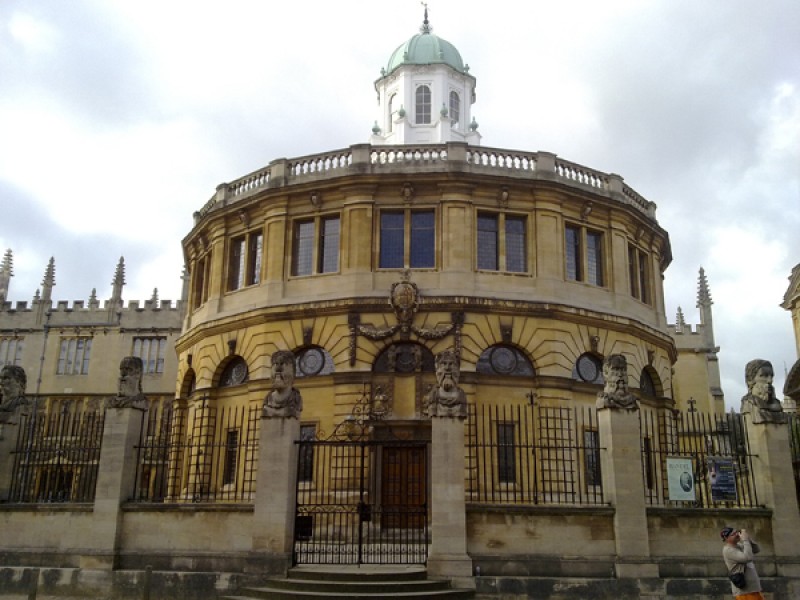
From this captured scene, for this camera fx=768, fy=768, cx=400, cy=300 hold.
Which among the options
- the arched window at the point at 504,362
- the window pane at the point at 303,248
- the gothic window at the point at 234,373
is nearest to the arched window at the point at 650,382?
the arched window at the point at 504,362

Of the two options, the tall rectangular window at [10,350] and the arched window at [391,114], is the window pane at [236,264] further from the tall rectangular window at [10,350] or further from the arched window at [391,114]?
the tall rectangular window at [10,350]

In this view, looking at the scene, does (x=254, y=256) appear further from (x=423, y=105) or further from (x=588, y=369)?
(x=423, y=105)

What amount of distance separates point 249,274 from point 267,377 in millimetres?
4697

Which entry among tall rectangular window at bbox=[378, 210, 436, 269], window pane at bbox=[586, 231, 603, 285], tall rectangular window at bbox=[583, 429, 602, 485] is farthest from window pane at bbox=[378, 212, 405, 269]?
tall rectangular window at bbox=[583, 429, 602, 485]

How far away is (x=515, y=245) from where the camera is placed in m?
27.6

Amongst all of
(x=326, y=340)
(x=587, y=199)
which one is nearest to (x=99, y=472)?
(x=326, y=340)

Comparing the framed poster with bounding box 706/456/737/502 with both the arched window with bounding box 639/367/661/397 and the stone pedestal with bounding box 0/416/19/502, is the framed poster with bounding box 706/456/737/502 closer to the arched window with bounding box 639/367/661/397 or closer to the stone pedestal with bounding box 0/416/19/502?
the arched window with bounding box 639/367/661/397

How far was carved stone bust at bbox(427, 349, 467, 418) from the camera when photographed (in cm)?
1633

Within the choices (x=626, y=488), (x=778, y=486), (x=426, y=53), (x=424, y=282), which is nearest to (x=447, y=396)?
(x=626, y=488)

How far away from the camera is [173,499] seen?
93.4 ft

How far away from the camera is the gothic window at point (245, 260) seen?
29.4m

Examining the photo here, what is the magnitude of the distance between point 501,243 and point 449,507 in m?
13.3

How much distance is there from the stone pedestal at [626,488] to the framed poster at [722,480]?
2.82 metres

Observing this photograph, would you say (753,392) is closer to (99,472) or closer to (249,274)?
(99,472)
